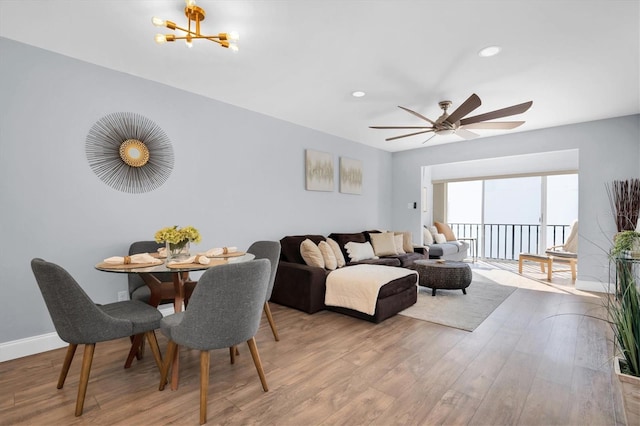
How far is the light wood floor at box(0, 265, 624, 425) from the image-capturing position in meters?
1.76

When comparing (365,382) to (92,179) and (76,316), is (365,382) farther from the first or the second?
(92,179)

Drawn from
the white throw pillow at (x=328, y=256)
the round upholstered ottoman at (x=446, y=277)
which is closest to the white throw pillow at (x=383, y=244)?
the round upholstered ottoman at (x=446, y=277)

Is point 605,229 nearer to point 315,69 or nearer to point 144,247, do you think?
point 315,69

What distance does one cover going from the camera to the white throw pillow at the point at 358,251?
15.6 ft

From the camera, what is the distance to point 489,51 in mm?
2629

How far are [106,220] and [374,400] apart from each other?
2862 millimetres

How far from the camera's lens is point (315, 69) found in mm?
2979

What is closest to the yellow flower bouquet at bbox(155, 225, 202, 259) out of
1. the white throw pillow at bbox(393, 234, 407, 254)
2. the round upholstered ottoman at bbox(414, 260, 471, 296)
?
the round upholstered ottoman at bbox(414, 260, 471, 296)

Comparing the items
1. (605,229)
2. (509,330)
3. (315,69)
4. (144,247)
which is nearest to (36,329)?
(144,247)

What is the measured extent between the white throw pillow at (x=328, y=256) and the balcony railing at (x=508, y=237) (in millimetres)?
5308

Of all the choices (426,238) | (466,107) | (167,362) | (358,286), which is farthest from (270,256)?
(426,238)

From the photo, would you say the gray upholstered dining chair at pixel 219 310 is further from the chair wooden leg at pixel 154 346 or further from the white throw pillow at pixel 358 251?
the white throw pillow at pixel 358 251

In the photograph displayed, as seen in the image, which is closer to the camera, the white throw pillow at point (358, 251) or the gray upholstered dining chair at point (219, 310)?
the gray upholstered dining chair at point (219, 310)

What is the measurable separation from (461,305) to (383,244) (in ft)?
5.91
